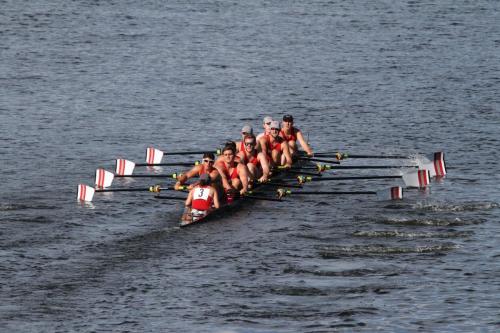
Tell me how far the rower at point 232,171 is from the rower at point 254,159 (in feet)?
5.15

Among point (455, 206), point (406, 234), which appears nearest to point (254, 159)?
point (406, 234)

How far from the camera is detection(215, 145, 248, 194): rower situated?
119ft

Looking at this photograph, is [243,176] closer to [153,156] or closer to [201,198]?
[201,198]

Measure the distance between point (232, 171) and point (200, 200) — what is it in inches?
101

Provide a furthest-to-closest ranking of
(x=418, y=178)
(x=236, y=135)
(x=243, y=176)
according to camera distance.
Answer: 1. (x=236, y=135)
2. (x=418, y=178)
3. (x=243, y=176)

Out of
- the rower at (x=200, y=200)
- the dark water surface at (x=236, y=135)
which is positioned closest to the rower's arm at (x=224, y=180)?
the dark water surface at (x=236, y=135)

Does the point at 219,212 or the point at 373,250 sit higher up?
the point at 219,212

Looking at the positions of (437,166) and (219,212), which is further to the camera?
(437,166)

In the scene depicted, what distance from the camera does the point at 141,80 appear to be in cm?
6456

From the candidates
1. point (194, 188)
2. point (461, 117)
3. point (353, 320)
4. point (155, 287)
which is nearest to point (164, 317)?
point (155, 287)

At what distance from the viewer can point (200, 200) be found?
34219 millimetres

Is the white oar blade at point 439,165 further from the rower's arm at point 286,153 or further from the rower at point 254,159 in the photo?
the rower at point 254,159

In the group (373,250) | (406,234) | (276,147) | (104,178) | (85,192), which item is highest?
(276,147)

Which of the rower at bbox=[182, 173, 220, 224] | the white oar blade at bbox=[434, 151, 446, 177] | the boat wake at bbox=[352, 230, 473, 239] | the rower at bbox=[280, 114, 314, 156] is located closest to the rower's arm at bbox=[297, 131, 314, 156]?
the rower at bbox=[280, 114, 314, 156]
